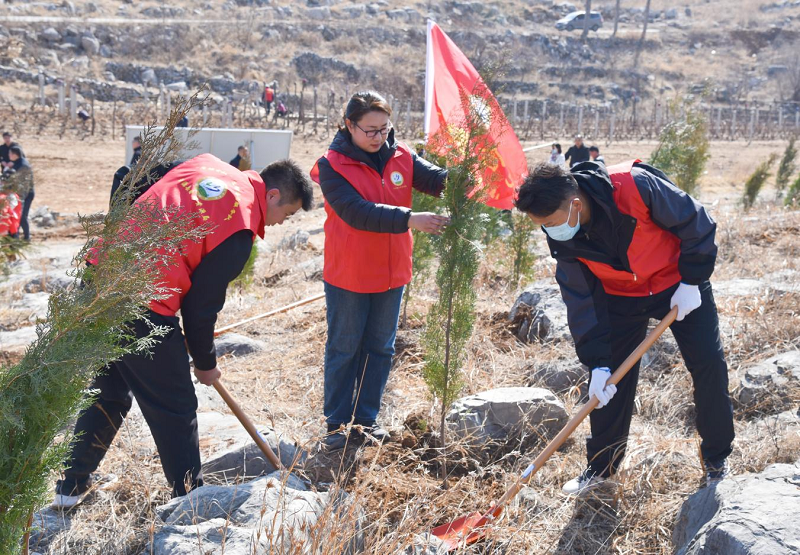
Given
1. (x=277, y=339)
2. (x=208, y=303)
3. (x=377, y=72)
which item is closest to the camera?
(x=208, y=303)

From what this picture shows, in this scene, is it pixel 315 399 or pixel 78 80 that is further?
pixel 78 80

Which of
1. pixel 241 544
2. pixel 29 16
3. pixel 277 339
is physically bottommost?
pixel 277 339

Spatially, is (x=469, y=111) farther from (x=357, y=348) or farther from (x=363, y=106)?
(x=357, y=348)

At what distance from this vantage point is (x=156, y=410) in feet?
9.44

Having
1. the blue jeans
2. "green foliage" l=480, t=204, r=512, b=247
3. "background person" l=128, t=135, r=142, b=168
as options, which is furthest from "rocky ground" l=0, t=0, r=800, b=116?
the blue jeans

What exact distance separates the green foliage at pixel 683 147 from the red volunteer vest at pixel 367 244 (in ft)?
13.2

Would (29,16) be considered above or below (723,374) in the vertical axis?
above

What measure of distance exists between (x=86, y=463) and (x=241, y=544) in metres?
1.18

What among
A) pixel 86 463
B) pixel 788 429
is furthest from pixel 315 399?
pixel 788 429

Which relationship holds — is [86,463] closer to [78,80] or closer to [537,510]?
[537,510]

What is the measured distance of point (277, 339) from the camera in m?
5.70

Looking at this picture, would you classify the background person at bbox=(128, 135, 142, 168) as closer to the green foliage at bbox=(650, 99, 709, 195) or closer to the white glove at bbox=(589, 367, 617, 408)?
the white glove at bbox=(589, 367, 617, 408)

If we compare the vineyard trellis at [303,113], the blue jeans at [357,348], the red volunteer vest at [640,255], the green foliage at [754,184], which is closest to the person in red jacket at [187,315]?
the blue jeans at [357,348]

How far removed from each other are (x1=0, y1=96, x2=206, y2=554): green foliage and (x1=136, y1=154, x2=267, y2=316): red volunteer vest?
0.77 metres
